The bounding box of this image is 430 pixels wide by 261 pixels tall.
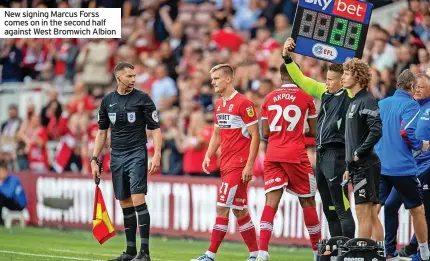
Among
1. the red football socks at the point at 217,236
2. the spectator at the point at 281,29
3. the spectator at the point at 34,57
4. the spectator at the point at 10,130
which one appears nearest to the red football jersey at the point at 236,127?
the red football socks at the point at 217,236

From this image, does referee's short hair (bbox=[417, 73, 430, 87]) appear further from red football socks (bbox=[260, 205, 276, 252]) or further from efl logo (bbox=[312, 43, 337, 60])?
red football socks (bbox=[260, 205, 276, 252])

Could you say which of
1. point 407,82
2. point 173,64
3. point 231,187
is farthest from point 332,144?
point 173,64

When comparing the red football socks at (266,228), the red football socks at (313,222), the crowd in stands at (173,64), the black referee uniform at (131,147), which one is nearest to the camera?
the red football socks at (266,228)

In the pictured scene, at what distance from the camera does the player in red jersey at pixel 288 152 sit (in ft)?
43.9

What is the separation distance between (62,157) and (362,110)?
1299 cm

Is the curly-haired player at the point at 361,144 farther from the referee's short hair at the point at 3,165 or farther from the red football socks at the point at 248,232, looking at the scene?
the referee's short hair at the point at 3,165

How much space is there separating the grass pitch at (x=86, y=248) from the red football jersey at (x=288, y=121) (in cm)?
252

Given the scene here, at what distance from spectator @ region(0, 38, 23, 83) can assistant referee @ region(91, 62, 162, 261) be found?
15.5 m

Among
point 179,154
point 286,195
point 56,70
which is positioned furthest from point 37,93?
point 286,195

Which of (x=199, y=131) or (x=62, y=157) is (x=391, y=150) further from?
(x=62, y=157)

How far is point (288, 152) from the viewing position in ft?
43.8

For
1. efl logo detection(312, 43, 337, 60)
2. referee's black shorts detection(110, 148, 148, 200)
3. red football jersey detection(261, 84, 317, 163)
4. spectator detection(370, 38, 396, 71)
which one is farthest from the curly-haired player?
spectator detection(370, 38, 396, 71)

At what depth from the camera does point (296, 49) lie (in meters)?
13.7

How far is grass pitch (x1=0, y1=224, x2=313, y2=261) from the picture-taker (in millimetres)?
15238
